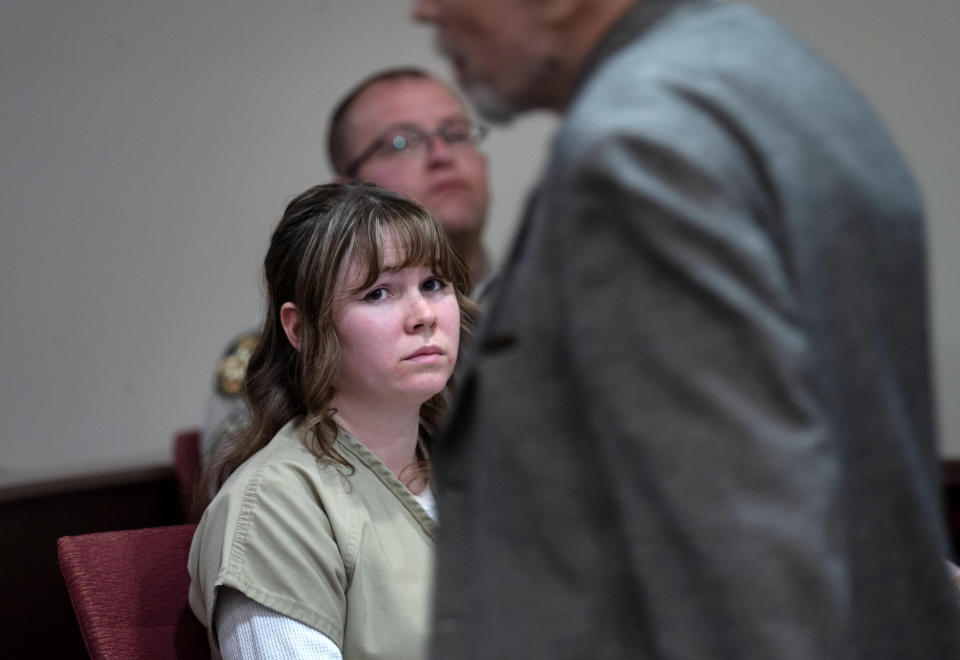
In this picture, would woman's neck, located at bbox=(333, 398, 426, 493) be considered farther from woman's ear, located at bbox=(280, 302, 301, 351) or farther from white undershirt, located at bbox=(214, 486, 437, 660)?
white undershirt, located at bbox=(214, 486, 437, 660)

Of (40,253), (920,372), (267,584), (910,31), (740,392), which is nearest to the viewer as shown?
(740,392)

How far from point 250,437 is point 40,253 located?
1895 mm

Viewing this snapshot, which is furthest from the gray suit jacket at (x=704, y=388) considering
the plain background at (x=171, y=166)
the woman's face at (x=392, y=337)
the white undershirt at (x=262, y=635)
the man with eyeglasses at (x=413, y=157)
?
the plain background at (x=171, y=166)

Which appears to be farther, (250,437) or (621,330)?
(250,437)

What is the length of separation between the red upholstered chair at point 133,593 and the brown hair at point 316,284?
0.15m

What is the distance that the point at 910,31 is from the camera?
3742 millimetres

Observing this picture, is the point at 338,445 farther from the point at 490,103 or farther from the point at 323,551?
the point at 490,103

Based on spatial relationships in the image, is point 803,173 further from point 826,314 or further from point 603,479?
point 603,479

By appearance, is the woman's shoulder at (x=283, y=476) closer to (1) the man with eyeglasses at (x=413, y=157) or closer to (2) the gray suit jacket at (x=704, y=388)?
(2) the gray suit jacket at (x=704, y=388)

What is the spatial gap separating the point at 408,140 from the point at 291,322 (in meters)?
1.26

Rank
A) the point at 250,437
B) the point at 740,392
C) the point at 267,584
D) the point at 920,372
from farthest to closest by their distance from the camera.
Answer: the point at 250,437, the point at 267,584, the point at 920,372, the point at 740,392

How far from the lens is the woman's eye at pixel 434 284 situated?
1.80 m

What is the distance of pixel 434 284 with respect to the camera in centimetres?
181

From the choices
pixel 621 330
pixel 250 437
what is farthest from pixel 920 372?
pixel 250 437
